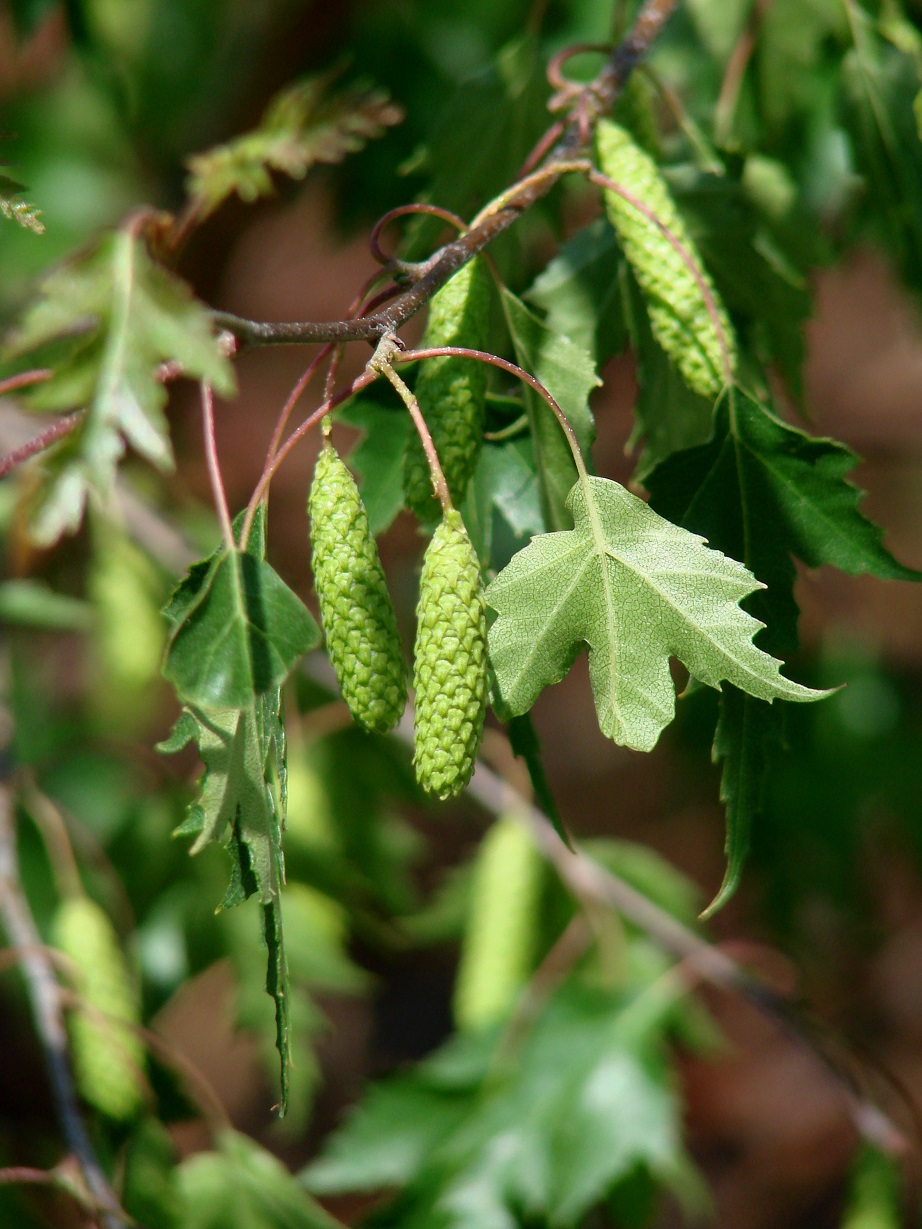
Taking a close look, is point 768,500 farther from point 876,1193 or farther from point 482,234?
point 876,1193

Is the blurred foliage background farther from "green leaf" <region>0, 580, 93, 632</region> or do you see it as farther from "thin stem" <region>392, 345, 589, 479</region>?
"thin stem" <region>392, 345, 589, 479</region>

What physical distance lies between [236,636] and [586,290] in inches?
16.8

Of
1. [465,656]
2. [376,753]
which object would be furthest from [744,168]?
[376,753]

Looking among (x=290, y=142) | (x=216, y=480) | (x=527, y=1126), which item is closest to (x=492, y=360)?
(x=216, y=480)

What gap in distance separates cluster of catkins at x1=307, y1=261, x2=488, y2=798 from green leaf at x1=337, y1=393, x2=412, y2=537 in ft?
0.50

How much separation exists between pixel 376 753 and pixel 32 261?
4.07 feet

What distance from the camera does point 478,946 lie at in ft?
→ 4.62

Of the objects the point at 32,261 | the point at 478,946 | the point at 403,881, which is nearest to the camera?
the point at 478,946

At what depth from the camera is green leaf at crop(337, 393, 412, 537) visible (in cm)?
83

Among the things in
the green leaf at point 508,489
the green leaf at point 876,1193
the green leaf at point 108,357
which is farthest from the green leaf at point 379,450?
the green leaf at point 876,1193

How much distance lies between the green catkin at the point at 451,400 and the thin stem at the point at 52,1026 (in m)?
0.71

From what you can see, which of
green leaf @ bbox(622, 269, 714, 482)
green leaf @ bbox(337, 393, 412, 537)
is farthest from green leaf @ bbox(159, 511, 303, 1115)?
green leaf @ bbox(622, 269, 714, 482)

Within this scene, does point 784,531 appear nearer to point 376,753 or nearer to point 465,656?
point 465,656

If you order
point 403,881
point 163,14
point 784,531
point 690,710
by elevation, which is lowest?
point 690,710
